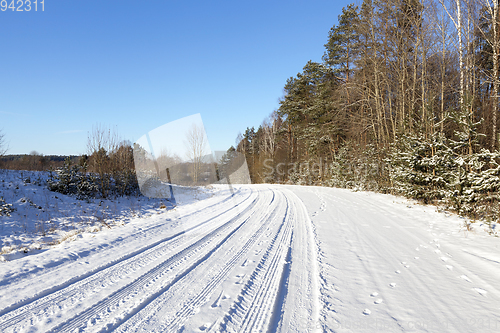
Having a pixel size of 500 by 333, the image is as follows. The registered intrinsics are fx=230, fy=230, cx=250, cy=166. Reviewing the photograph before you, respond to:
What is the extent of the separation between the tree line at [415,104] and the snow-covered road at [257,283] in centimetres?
335

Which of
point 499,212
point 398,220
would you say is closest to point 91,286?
point 398,220

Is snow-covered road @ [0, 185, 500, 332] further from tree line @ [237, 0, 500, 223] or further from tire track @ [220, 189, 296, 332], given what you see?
tree line @ [237, 0, 500, 223]

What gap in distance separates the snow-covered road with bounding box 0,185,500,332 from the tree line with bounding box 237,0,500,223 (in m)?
3.35

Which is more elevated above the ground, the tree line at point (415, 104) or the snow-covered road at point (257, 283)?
the tree line at point (415, 104)

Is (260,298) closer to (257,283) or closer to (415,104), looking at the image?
(257,283)

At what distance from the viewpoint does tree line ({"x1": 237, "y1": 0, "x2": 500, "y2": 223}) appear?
23.7 ft

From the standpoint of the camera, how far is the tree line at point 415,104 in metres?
7.23

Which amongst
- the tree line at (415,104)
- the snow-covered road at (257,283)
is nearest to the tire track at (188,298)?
the snow-covered road at (257,283)

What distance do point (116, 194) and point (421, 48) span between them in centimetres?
1711

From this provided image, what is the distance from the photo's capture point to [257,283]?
10.3 feet

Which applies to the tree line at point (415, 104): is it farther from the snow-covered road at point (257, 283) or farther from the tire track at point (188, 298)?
the tire track at point (188, 298)

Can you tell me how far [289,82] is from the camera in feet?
108

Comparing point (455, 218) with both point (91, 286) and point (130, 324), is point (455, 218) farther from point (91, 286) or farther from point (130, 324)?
point (91, 286)

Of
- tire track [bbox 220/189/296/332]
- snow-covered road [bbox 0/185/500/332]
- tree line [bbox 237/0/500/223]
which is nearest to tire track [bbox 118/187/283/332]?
snow-covered road [bbox 0/185/500/332]
